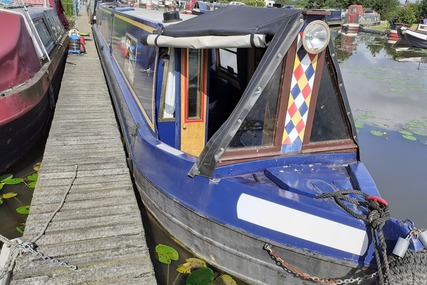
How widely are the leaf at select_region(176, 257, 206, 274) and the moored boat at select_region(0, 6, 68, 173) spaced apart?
9.97 ft

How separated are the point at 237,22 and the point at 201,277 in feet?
7.95

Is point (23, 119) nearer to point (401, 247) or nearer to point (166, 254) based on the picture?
point (166, 254)

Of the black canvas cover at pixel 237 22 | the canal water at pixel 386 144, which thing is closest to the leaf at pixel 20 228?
the canal water at pixel 386 144

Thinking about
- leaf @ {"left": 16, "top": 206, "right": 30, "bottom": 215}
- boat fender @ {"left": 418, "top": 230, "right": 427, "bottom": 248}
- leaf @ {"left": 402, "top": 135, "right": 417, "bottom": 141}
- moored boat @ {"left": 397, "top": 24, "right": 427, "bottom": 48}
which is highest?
moored boat @ {"left": 397, "top": 24, "right": 427, "bottom": 48}

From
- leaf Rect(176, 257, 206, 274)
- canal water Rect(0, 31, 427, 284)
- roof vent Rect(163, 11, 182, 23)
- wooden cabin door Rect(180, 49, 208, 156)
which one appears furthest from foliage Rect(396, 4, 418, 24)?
leaf Rect(176, 257, 206, 274)

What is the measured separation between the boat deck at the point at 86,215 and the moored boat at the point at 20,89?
45 centimetres

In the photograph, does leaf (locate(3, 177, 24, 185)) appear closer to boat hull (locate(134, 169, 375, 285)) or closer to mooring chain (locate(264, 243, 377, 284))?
boat hull (locate(134, 169, 375, 285))

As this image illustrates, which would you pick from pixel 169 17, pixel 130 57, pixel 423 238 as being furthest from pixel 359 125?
pixel 423 238

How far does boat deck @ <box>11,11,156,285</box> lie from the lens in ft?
9.73

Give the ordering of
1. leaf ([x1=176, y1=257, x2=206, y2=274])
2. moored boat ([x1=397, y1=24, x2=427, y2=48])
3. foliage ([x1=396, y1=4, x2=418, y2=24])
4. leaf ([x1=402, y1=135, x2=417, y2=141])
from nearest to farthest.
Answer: leaf ([x1=176, y1=257, x2=206, y2=274]) < leaf ([x1=402, y1=135, x2=417, y2=141]) < moored boat ([x1=397, y1=24, x2=427, y2=48]) < foliage ([x1=396, y1=4, x2=418, y2=24])

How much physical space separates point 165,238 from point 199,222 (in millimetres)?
942

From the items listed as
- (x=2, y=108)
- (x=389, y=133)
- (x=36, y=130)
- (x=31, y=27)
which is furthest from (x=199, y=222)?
(x=389, y=133)

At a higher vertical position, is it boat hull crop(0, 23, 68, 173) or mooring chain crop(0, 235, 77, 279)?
boat hull crop(0, 23, 68, 173)

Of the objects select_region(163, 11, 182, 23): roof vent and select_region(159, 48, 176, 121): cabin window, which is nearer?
select_region(159, 48, 176, 121): cabin window
